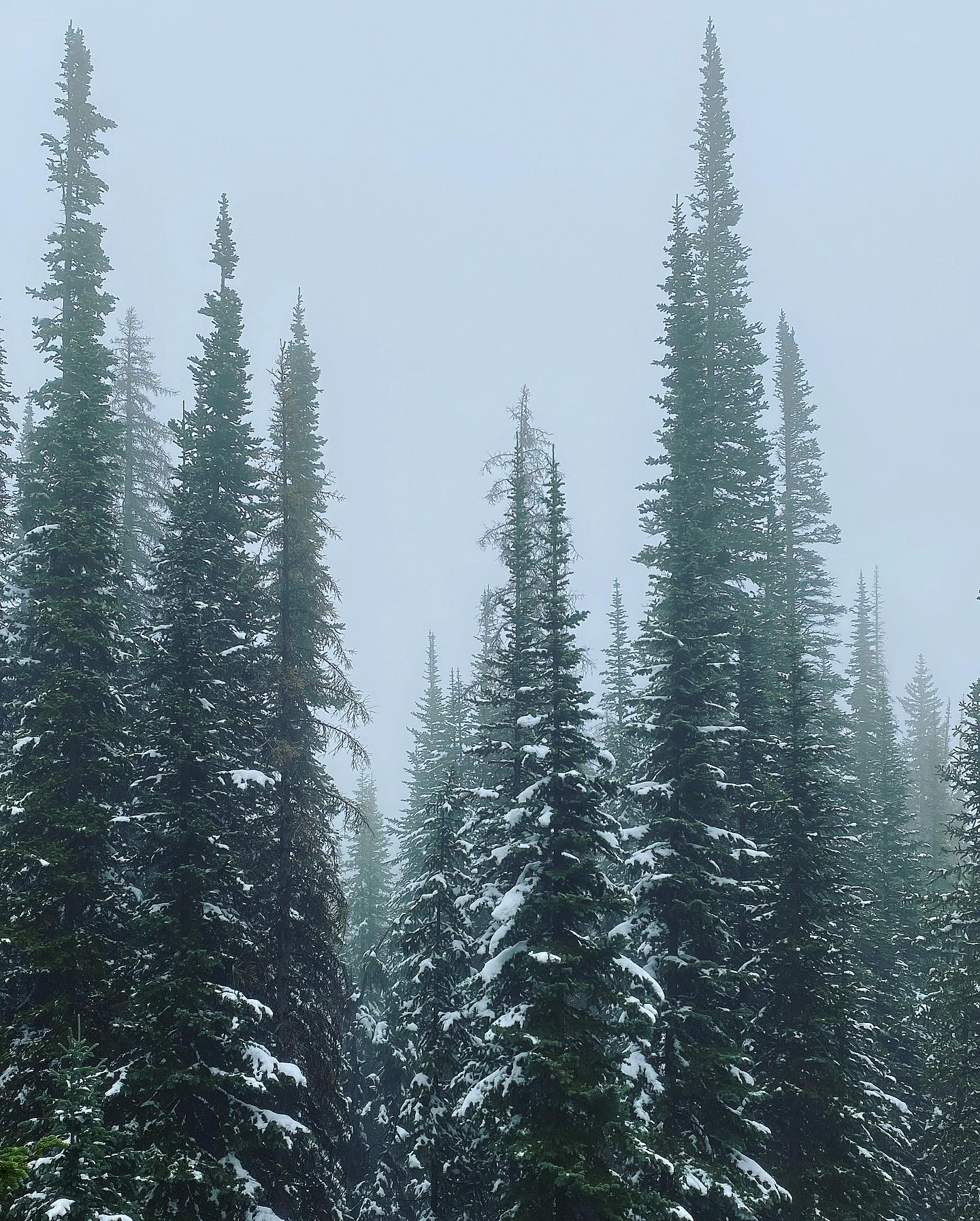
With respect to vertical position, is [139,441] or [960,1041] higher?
[139,441]

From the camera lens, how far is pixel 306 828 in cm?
1986

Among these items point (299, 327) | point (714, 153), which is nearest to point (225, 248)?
point (299, 327)

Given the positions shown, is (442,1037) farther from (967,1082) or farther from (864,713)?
(864,713)

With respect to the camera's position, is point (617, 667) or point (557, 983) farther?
point (617, 667)

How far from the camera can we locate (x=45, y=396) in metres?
27.2

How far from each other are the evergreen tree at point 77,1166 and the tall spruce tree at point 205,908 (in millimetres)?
3882

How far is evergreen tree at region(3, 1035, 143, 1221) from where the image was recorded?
9.58 metres

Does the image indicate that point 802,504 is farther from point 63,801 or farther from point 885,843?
point 63,801

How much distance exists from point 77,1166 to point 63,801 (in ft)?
27.5

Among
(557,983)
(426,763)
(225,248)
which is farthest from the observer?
(426,763)

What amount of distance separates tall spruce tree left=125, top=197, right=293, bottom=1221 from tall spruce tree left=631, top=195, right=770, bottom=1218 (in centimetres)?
787

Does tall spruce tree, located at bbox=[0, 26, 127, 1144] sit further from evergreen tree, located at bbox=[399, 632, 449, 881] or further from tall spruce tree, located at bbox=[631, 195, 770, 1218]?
evergreen tree, located at bbox=[399, 632, 449, 881]

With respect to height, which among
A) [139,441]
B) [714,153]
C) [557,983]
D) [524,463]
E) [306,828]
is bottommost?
[557,983]

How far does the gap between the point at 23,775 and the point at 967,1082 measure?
22869 millimetres
